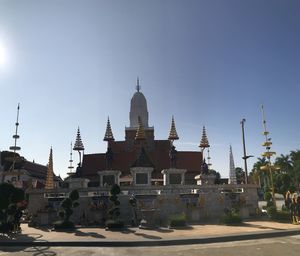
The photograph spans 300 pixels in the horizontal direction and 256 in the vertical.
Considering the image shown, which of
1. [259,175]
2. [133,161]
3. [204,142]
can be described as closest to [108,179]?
[133,161]

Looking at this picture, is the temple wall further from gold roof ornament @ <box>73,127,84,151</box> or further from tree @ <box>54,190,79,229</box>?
gold roof ornament @ <box>73,127,84,151</box>

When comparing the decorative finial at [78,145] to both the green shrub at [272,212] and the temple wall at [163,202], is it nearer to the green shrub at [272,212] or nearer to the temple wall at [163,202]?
the temple wall at [163,202]

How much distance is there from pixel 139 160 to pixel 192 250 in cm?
2470

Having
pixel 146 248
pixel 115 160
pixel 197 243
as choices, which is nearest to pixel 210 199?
pixel 197 243

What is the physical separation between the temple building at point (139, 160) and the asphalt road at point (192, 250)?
72.2 ft

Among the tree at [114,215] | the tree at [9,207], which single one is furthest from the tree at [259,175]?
the tree at [9,207]

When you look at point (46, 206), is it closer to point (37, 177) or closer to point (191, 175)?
point (191, 175)

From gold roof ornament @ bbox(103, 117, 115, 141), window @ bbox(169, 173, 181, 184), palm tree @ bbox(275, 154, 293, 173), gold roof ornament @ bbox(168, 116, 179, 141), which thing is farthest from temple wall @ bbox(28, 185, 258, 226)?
palm tree @ bbox(275, 154, 293, 173)

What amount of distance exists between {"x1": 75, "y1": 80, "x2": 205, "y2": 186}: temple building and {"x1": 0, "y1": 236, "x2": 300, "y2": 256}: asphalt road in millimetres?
21998

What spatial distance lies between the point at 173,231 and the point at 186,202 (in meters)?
6.71

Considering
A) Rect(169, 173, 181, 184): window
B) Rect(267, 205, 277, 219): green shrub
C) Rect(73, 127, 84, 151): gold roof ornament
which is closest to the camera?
Rect(267, 205, 277, 219): green shrub

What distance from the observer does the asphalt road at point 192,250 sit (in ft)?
46.0

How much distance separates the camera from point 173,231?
20.0 meters

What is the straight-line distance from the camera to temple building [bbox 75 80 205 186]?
38812mm
